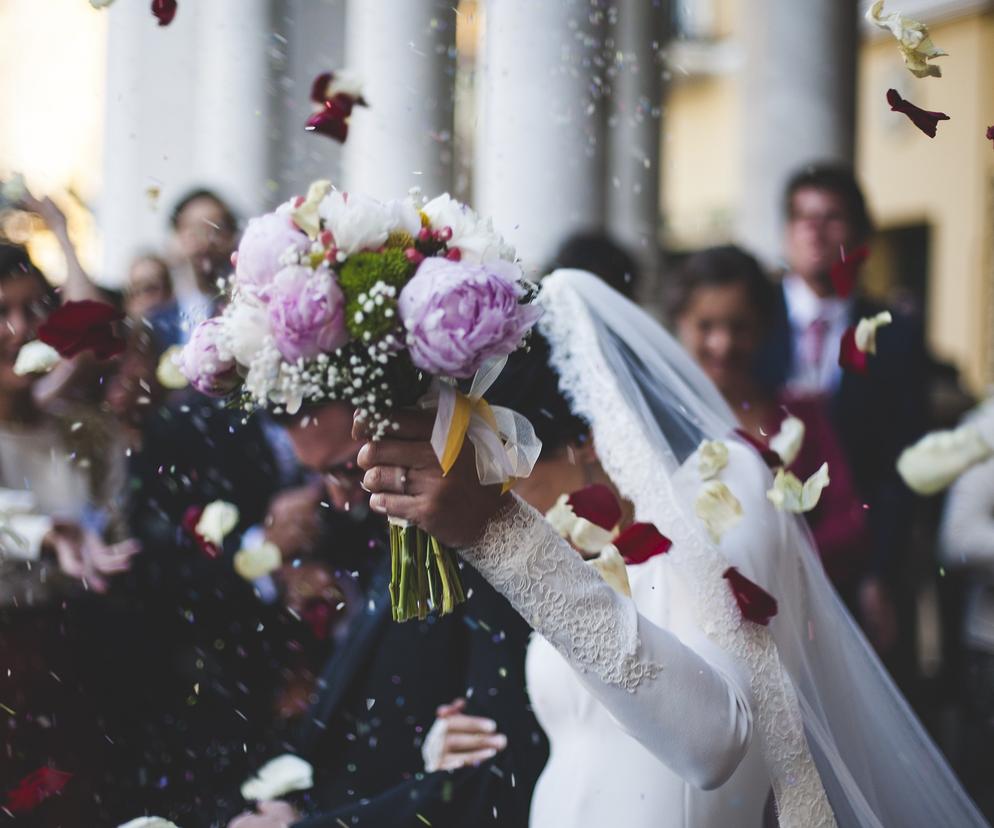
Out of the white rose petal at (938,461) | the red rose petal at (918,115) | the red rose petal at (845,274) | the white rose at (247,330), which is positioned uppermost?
the red rose petal at (918,115)

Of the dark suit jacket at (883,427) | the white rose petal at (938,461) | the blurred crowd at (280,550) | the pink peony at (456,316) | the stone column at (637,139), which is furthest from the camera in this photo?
the stone column at (637,139)

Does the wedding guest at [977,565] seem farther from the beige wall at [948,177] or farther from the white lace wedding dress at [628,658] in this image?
the beige wall at [948,177]

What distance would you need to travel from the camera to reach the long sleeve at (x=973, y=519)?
160 inches

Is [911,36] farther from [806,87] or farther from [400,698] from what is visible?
[806,87]

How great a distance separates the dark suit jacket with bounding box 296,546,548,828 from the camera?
106 inches

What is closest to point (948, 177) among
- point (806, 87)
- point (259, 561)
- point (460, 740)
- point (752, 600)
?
point (806, 87)

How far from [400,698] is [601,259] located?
1.75 metres

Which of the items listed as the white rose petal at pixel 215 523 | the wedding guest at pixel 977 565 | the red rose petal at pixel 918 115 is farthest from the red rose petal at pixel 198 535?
the wedding guest at pixel 977 565

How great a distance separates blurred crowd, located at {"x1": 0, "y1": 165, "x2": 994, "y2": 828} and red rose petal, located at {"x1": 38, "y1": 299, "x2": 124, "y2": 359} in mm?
229

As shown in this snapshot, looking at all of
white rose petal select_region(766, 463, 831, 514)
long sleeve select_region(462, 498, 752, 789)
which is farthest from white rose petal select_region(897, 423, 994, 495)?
long sleeve select_region(462, 498, 752, 789)

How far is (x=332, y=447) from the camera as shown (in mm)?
2967

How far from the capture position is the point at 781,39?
7109 mm

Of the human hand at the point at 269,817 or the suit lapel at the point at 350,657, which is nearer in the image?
the human hand at the point at 269,817

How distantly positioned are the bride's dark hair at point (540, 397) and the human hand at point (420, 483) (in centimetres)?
86
